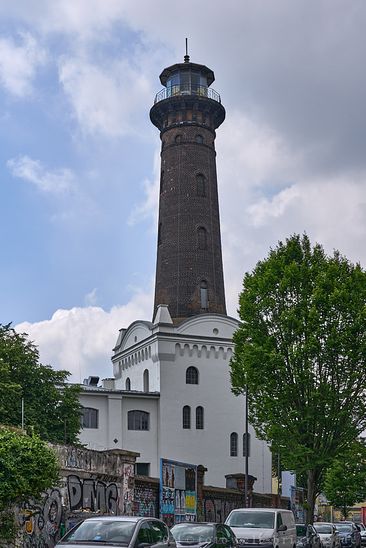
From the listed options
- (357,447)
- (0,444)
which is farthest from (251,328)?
(0,444)

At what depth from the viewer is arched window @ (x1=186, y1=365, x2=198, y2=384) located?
171ft

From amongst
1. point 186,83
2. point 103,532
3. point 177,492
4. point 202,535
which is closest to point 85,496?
point 202,535

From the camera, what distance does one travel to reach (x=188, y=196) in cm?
5438

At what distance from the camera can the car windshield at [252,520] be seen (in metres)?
22.7

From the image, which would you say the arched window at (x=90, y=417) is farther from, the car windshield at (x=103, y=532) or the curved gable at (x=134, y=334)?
the car windshield at (x=103, y=532)

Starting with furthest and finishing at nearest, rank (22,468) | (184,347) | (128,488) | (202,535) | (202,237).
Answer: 1. (202,237)
2. (184,347)
3. (128,488)
4. (202,535)
5. (22,468)

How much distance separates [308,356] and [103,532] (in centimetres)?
2126

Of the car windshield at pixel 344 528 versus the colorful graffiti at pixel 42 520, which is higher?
the colorful graffiti at pixel 42 520

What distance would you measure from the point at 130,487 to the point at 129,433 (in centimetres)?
2332

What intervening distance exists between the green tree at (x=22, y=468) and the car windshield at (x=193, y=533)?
3.45 meters

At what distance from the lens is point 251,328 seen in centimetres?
3616

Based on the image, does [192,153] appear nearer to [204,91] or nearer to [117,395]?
[204,91]

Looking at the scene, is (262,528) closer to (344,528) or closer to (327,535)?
(327,535)

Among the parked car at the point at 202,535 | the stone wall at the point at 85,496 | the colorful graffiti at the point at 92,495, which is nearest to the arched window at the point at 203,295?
the stone wall at the point at 85,496
